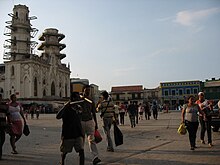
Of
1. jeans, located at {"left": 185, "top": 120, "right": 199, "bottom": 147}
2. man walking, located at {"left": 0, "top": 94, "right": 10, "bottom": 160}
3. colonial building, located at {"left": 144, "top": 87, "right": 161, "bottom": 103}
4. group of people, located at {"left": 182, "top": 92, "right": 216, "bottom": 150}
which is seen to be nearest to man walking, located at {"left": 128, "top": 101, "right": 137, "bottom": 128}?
group of people, located at {"left": 182, "top": 92, "right": 216, "bottom": 150}

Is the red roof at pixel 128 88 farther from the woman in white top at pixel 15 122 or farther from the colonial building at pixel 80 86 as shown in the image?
the woman in white top at pixel 15 122

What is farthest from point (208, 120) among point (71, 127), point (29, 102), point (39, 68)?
point (39, 68)

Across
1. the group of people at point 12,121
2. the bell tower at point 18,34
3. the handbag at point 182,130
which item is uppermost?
the bell tower at point 18,34

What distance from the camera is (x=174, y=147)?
8539 millimetres

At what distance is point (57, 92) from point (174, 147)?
66.8 metres

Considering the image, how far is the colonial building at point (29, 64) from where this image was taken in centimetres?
6219

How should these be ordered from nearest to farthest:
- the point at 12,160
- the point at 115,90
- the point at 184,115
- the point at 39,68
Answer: the point at 12,160, the point at 184,115, the point at 39,68, the point at 115,90

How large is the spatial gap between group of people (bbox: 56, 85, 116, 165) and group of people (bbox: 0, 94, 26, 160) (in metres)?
2.37

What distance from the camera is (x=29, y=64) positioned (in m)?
62.2

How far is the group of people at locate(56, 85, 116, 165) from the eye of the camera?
552 centimetres

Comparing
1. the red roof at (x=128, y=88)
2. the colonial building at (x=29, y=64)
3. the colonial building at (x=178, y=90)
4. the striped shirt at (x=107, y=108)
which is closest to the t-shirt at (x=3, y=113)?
the striped shirt at (x=107, y=108)

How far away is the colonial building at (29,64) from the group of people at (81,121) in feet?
174

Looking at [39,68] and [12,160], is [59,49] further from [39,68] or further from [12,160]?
[12,160]

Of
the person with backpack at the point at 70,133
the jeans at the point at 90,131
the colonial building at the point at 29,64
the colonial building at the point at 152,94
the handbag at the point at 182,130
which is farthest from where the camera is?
the colonial building at the point at 152,94
